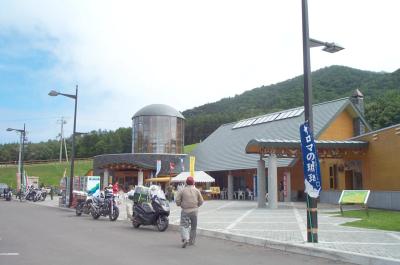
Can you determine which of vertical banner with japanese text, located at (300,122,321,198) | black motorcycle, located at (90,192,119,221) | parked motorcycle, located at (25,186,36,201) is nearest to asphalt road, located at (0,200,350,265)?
vertical banner with japanese text, located at (300,122,321,198)

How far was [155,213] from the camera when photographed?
1519cm

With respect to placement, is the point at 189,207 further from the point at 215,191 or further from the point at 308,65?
the point at 215,191

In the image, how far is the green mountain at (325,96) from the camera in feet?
199

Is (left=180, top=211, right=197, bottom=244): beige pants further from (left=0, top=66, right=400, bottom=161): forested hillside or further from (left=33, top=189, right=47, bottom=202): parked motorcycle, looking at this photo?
(left=0, top=66, right=400, bottom=161): forested hillside

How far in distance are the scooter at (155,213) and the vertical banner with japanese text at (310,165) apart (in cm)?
562

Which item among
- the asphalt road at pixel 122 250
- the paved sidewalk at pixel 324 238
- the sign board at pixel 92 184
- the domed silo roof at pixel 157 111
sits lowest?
the asphalt road at pixel 122 250

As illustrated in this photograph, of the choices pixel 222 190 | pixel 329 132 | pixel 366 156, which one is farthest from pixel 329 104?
pixel 222 190

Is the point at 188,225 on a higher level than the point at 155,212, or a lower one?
lower

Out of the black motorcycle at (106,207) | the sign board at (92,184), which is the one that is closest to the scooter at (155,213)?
the black motorcycle at (106,207)

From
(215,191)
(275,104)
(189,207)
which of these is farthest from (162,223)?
(275,104)

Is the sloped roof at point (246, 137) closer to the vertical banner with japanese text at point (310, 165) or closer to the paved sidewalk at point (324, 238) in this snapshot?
the paved sidewalk at point (324, 238)

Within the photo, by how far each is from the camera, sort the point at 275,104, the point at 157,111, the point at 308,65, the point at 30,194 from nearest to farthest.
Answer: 1. the point at 308,65
2. the point at 30,194
3. the point at 157,111
4. the point at 275,104

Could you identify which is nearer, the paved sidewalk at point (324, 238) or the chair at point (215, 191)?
the paved sidewalk at point (324, 238)

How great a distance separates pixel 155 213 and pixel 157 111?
42.5 metres
